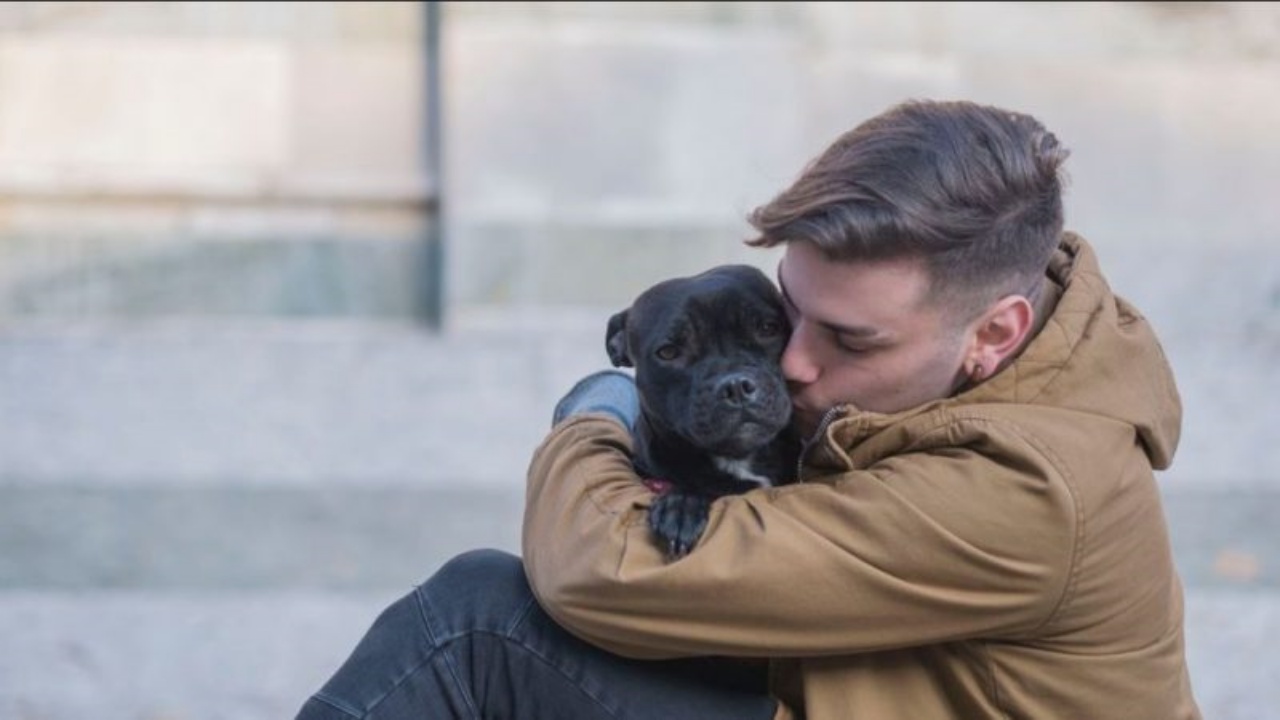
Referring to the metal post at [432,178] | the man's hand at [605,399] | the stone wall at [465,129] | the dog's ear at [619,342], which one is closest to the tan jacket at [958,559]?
the man's hand at [605,399]

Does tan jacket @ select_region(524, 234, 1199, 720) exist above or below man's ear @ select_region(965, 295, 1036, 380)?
below

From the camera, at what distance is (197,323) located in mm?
8164

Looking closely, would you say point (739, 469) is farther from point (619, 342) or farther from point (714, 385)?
point (619, 342)

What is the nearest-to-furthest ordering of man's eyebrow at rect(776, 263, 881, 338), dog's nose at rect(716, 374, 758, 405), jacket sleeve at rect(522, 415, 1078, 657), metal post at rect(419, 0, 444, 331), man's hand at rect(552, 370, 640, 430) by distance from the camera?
1. jacket sleeve at rect(522, 415, 1078, 657)
2. man's eyebrow at rect(776, 263, 881, 338)
3. dog's nose at rect(716, 374, 758, 405)
4. man's hand at rect(552, 370, 640, 430)
5. metal post at rect(419, 0, 444, 331)

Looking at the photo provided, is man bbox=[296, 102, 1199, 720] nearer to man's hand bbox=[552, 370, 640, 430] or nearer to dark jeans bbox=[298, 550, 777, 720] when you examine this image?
dark jeans bbox=[298, 550, 777, 720]

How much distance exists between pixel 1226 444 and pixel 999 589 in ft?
15.7

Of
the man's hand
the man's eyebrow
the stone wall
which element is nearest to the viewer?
the man's eyebrow

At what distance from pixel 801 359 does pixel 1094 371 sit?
0.49 m

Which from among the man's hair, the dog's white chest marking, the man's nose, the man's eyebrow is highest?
the man's hair

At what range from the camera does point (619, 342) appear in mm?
3492

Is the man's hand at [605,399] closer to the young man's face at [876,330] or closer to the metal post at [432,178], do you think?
the young man's face at [876,330]

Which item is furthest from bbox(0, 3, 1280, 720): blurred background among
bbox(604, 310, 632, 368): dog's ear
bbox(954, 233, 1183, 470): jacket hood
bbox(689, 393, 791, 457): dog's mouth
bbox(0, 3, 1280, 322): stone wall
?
bbox(954, 233, 1183, 470): jacket hood

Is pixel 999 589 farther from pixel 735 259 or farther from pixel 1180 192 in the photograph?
pixel 1180 192

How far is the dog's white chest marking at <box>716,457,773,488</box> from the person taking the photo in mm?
3176
